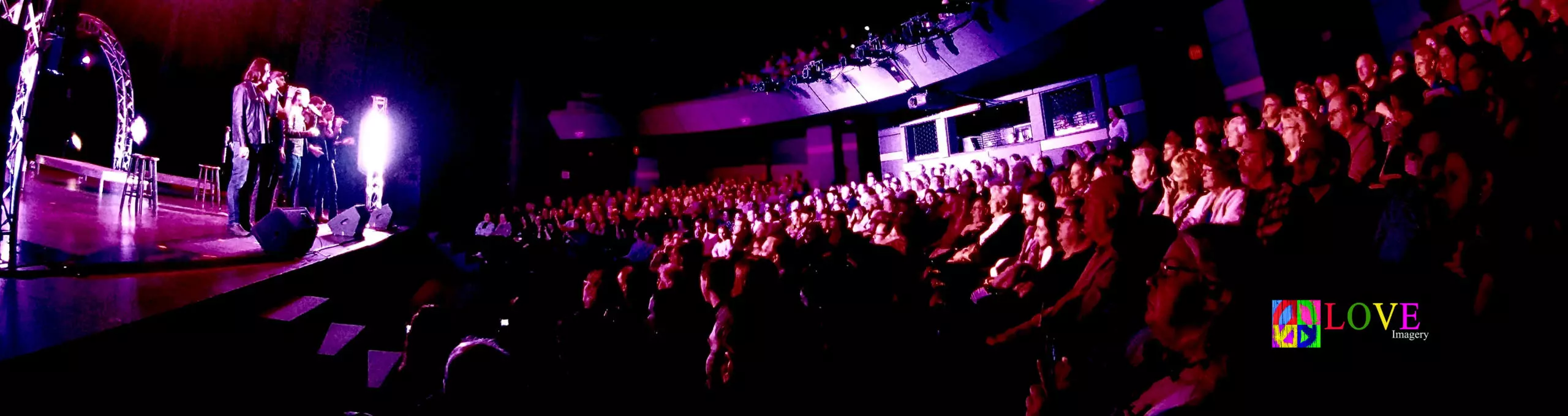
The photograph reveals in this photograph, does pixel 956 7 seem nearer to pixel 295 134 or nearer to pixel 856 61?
pixel 856 61

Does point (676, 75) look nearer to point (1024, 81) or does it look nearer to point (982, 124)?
point (982, 124)

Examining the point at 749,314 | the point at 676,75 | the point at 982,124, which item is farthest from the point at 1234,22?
the point at 676,75

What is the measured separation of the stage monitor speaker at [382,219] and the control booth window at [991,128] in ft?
29.7

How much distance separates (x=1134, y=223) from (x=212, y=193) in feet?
31.5

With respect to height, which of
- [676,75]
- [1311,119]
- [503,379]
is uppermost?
[676,75]

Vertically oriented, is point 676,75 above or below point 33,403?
above

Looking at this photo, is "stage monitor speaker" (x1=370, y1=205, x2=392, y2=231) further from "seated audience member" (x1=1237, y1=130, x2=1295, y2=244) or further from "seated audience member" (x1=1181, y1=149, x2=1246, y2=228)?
"seated audience member" (x1=1237, y1=130, x2=1295, y2=244)

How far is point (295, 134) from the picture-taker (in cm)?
392

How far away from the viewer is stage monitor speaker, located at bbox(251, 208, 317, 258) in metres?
3.02

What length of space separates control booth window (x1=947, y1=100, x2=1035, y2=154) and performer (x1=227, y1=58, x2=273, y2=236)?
31.4ft

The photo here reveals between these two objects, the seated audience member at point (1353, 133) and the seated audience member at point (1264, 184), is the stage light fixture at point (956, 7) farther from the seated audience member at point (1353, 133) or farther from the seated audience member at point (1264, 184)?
the seated audience member at point (1264, 184)

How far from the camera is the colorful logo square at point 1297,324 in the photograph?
1.62 meters

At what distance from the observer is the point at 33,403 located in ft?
4.11

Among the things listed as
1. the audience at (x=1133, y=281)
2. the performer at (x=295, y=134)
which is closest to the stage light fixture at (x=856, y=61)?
the audience at (x=1133, y=281)
